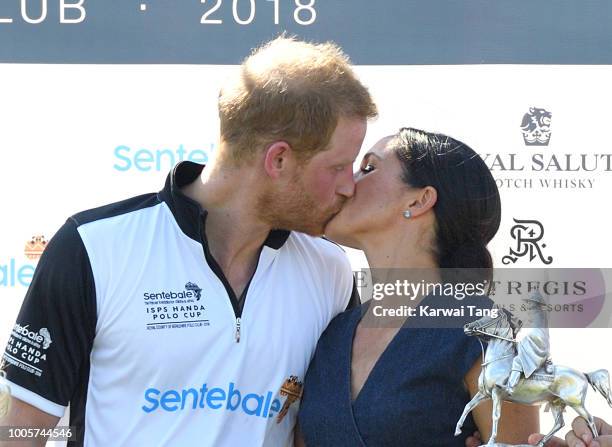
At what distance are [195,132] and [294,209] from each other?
2.97 feet

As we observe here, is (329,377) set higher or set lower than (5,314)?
lower

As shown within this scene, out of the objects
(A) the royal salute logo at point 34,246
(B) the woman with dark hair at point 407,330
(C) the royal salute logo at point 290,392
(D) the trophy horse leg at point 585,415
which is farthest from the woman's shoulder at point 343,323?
(A) the royal salute logo at point 34,246

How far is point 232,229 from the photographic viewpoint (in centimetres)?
230

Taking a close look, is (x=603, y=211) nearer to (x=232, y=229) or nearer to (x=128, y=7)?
(x=232, y=229)

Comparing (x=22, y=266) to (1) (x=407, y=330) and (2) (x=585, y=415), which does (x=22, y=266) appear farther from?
(2) (x=585, y=415)

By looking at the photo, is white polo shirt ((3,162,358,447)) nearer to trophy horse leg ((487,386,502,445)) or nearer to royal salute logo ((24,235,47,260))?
trophy horse leg ((487,386,502,445))

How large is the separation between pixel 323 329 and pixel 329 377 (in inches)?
7.5

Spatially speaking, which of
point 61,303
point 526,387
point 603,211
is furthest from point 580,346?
point 61,303

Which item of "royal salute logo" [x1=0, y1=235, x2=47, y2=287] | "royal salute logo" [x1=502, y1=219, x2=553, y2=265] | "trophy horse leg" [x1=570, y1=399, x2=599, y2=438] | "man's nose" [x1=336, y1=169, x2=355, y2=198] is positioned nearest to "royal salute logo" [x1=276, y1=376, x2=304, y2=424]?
"man's nose" [x1=336, y1=169, x2=355, y2=198]

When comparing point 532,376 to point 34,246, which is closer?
point 532,376

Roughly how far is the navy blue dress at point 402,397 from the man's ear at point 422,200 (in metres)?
0.28

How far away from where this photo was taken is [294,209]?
7.46 ft

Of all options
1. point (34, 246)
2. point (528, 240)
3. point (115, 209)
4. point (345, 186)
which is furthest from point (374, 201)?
point (34, 246)

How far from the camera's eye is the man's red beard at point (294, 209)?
226 centimetres
